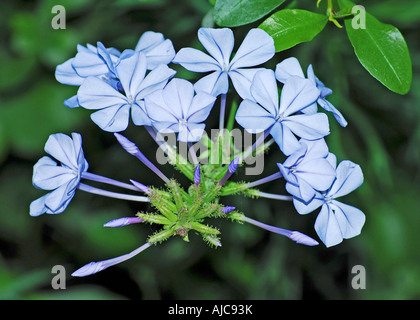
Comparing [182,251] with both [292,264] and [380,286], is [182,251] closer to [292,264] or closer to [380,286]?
[292,264]

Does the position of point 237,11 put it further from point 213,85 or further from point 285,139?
point 285,139

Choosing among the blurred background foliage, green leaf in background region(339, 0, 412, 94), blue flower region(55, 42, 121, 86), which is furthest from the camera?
the blurred background foliage

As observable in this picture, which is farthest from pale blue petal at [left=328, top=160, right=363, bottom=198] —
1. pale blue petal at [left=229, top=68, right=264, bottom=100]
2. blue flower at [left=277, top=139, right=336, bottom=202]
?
pale blue petal at [left=229, top=68, right=264, bottom=100]

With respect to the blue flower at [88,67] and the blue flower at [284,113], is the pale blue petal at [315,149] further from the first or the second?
the blue flower at [88,67]

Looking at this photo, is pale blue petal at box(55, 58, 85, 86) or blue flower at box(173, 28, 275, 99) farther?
pale blue petal at box(55, 58, 85, 86)

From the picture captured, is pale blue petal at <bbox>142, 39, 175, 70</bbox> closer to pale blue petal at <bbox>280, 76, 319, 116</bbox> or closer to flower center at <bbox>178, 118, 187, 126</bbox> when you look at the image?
flower center at <bbox>178, 118, 187, 126</bbox>

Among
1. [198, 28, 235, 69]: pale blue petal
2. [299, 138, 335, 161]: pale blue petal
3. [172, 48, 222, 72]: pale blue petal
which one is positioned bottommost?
[299, 138, 335, 161]: pale blue petal

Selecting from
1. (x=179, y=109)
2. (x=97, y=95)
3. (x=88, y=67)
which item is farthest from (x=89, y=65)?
(x=179, y=109)

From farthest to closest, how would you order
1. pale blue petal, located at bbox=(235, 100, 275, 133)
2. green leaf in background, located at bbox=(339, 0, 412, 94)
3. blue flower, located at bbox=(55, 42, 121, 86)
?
blue flower, located at bbox=(55, 42, 121, 86)
green leaf in background, located at bbox=(339, 0, 412, 94)
pale blue petal, located at bbox=(235, 100, 275, 133)
